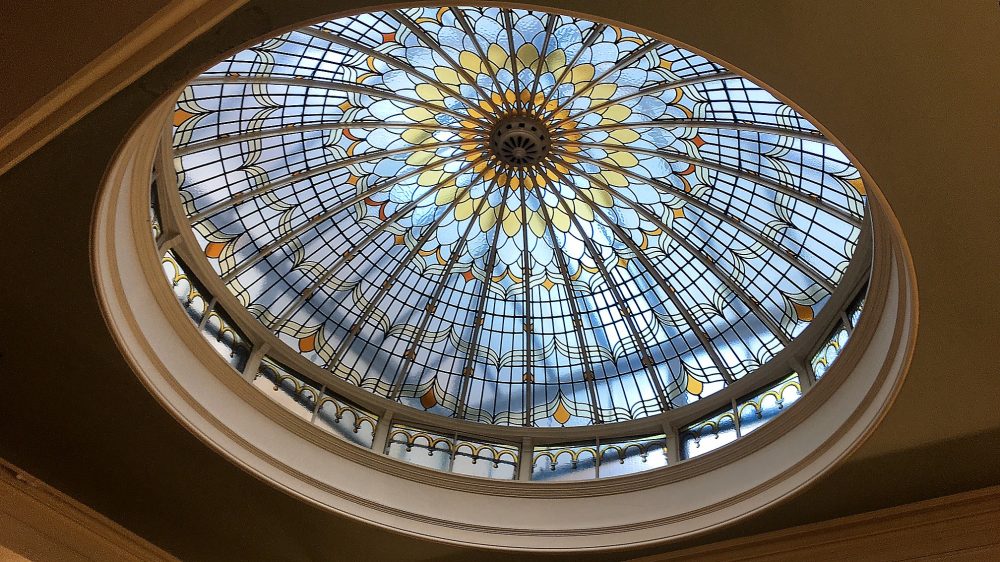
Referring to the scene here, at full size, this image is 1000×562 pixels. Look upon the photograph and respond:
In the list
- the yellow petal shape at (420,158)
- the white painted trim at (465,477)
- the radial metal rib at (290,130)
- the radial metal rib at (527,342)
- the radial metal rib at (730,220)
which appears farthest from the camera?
the radial metal rib at (527,342)

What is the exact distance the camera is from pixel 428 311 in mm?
16891

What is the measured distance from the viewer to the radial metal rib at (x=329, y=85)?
12.5 metres

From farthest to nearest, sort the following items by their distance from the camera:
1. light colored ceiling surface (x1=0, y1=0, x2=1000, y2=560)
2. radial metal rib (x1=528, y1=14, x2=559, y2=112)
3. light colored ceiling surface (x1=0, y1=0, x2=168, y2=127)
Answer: radial metal rib (x1=528, y1=14, x2=559, y2=112) → light colored ceiling surface (x1=0, y1=0, x2=1000, y2=560) → light colored ceiling surface (x1=0, y1=0, x2=168, y2=127)

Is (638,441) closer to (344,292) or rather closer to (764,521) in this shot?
(764,521)

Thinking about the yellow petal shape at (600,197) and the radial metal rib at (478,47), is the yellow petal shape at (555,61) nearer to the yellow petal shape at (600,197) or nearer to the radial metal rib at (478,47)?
the radial metal rib at (478,47)

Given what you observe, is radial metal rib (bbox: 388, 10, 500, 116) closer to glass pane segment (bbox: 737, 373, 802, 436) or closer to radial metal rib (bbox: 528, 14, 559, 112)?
radial metal rib (bbox: 528, 14, 559, 112)

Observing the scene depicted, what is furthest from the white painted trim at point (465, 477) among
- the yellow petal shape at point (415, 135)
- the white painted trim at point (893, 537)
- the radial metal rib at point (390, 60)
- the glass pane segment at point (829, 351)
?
the yellow petal shape at point (415, 135)

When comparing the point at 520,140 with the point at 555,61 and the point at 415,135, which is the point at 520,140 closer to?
the point at 555,61

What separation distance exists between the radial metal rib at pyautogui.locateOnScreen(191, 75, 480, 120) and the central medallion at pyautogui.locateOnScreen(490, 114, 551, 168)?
78 centimetres

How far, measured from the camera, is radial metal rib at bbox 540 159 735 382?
15.8 metres

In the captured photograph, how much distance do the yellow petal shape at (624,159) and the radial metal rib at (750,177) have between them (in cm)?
21

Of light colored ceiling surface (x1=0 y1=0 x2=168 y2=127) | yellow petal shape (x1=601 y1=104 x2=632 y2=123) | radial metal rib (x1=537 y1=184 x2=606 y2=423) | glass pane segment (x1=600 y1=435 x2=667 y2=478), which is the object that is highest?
yellow petal shape (x1=601 y1=104 x2=632 y2=123)

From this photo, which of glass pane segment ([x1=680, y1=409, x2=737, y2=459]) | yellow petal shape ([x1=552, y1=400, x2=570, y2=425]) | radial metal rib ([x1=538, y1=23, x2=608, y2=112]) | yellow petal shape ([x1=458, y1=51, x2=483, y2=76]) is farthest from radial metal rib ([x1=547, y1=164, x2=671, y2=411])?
yellow petal shape ([x1=458, y1=51, x2=483, y2=76])

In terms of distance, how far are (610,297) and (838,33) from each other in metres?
9.50
